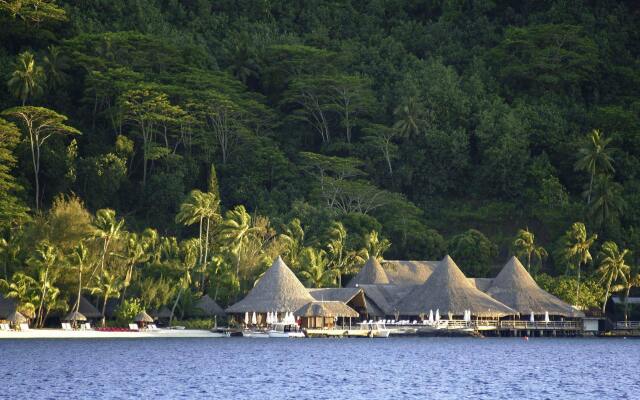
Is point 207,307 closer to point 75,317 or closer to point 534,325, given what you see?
point 75,317

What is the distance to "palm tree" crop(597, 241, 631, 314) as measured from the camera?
84.3m

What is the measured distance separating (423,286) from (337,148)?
74.6ft

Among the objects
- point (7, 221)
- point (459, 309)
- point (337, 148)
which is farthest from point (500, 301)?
point (7, 221)

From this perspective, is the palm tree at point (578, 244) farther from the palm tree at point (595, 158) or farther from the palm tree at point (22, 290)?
the palm tree at point (22, 290)

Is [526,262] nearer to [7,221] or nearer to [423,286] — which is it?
[423,286]

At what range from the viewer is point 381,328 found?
81.0 meters

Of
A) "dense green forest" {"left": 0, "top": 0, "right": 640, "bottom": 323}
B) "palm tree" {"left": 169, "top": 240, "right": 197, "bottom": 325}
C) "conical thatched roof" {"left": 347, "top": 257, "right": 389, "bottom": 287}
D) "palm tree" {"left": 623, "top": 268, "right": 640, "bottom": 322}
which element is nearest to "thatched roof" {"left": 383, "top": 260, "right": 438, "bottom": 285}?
"conical thatched roof" {"left": 347, "top": 257, "right": 389, "bottom": 287}

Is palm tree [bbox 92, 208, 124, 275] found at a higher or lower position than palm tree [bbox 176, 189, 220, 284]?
lower

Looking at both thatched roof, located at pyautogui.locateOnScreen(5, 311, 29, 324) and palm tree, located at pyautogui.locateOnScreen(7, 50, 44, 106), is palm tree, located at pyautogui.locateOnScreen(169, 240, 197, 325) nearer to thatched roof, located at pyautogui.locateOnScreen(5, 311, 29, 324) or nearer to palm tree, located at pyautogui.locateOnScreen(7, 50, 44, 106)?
thatched roof, located at pyautogui.locateOnScreen(5, 311, 29, 324)

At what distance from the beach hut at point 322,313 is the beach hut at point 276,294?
75 centimetres

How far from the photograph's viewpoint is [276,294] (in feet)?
254

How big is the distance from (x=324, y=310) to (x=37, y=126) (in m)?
25.2

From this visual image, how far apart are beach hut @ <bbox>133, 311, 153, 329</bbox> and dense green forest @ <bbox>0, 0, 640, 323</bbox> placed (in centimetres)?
146

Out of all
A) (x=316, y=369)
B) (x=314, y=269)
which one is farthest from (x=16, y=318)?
(x=316, y=369)
